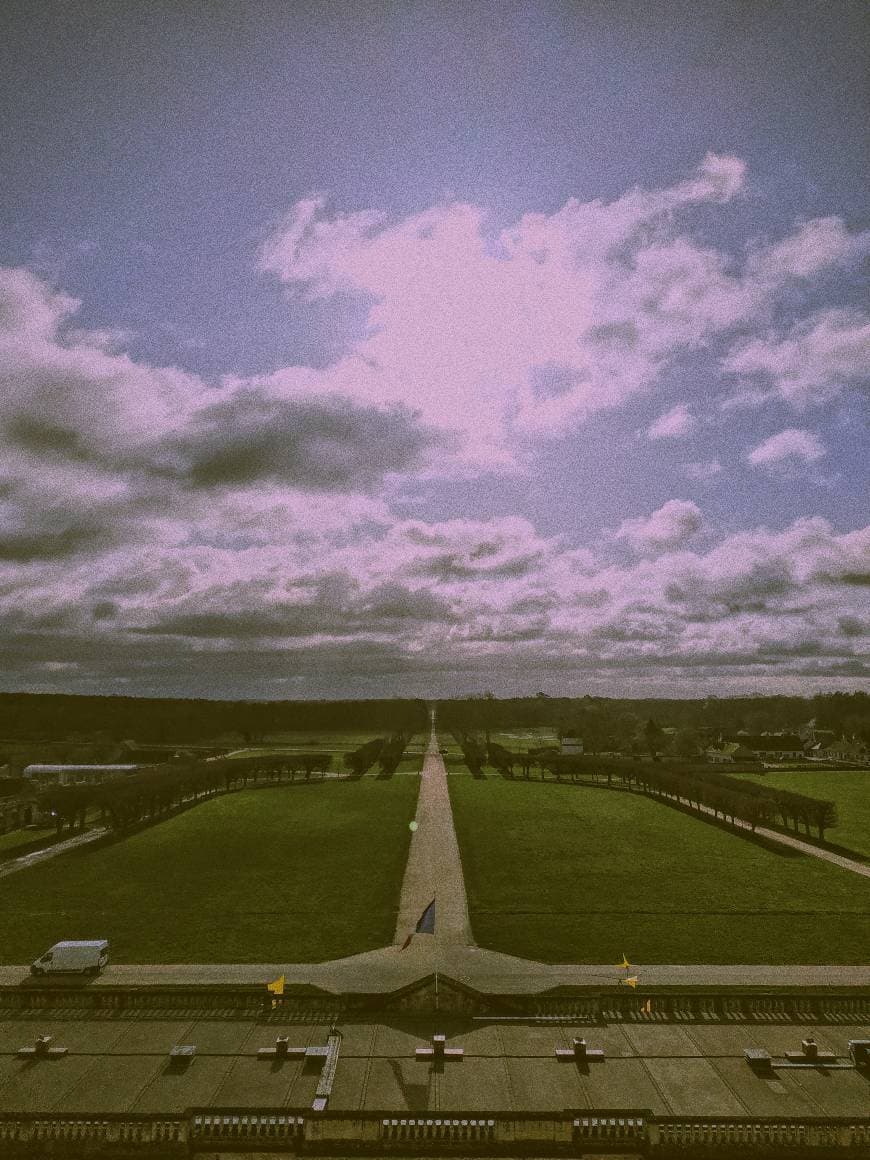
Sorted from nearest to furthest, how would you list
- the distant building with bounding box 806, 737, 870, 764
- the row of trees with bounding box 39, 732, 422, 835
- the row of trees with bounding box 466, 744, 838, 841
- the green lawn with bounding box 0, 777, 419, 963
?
A: the green lawn with bounding box 0, 777, 419, 963
the row of trees with bounding box 466, 744, 838, 841
the row of trees with bounding box 39, 732, 422, 835
the distant building with bounding box 806, 737, 870, 764

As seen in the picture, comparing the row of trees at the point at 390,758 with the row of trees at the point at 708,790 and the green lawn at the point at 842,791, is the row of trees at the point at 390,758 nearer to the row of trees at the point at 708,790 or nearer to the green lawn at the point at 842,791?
the row of trees at the point at 708,790

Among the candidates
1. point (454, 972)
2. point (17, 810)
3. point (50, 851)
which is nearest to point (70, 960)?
point (454, 972)

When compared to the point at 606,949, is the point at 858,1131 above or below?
above

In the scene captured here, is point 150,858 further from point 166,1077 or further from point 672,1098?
point 672,1098

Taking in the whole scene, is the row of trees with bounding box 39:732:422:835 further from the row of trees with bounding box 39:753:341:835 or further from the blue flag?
the blue flag

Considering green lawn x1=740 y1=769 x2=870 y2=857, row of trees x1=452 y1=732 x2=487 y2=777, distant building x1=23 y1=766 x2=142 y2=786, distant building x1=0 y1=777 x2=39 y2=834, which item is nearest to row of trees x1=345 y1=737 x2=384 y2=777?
row of trees x1=452 y1=732 x2=487 y2=777

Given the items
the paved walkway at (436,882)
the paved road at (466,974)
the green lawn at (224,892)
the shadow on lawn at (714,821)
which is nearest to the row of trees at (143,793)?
the green lawn at (224,892)

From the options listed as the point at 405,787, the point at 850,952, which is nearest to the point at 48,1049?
the point at 850,952
